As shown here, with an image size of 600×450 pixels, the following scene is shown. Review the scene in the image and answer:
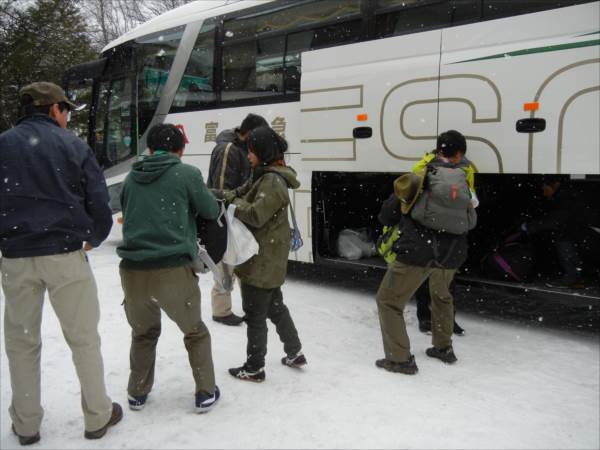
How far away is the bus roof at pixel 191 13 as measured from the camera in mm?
6641

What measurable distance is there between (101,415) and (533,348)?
135 inches

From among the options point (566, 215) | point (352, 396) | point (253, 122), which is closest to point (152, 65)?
point (253, 122)

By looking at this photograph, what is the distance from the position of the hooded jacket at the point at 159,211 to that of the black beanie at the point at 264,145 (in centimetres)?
54

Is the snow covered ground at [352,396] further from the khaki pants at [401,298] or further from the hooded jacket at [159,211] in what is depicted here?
the hooded jacket at [159,211]

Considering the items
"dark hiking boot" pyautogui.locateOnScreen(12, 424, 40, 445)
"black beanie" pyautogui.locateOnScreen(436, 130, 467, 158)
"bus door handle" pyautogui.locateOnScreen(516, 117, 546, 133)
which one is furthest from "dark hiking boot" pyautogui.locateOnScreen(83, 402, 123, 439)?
"bus door handle" pyautogui.locateOnScreen(516, 117, 546, 133)

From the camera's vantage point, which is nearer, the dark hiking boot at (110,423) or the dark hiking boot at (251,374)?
the dark hiking boot at (110,423)

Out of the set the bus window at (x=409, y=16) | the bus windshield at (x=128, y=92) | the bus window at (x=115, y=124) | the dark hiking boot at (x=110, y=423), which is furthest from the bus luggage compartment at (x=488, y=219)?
the bus window at (x=115, y=124)

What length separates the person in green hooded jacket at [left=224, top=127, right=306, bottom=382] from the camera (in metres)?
3.37

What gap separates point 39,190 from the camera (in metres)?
2.67

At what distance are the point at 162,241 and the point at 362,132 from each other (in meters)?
2.97

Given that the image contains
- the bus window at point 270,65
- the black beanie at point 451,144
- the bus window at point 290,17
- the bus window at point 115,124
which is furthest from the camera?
the bus window at point 115,124

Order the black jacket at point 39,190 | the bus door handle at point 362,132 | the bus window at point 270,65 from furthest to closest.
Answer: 1. the bus window at point 270,65
2. the bus door handle at point 362,132
3. the black jacket at point 39,190

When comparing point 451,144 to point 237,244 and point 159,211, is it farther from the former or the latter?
point 159,211

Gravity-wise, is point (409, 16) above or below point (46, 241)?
above
